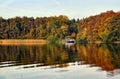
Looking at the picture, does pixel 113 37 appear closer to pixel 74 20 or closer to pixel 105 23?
pixel 105 23

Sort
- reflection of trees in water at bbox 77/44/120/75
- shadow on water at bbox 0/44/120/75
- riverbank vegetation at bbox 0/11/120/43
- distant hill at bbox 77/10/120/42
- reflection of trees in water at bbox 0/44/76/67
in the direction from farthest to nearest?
1. riverbank vegetation at bbox 0/11/120/43
2. distant hill at bbox 77/10/120/42
3. reflection of trees in water at bbox 0/44/76/67
4. shadow on water at bbox 0/44/120/75
5. reflection of trees in water at bbox 77/44/120/75

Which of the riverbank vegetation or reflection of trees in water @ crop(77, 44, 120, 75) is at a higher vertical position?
the riverbank vegetation

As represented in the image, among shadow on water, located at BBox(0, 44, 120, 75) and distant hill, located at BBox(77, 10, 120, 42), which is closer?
shadow on water, located at BBox(0, 44, 120, 75)

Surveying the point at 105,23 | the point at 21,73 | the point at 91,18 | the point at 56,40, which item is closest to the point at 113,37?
the point at 105,23

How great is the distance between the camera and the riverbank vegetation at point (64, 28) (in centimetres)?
9581

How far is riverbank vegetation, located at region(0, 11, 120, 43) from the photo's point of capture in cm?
9581

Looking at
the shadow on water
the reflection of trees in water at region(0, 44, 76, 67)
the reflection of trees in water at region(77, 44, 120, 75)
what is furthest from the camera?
the reflection of trees in water at region(0, 44, 76, 67)

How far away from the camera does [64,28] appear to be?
120250 millimetres

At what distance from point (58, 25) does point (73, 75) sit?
101028 millimetres

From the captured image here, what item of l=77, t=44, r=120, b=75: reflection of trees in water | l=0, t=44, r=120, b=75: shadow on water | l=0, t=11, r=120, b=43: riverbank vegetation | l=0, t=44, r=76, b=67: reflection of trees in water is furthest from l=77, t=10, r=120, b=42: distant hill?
l=77, t=44, r=120, b=75: reflection of trees in water

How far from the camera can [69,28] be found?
406ft

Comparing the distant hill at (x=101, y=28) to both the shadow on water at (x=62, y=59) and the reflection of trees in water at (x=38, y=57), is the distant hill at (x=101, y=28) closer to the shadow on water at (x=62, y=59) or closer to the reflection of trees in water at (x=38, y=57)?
the shadow on water at (x=62, y=59)

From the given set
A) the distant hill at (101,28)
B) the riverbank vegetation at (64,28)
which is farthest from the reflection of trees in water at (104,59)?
the riverbank vegetation at (64,28)

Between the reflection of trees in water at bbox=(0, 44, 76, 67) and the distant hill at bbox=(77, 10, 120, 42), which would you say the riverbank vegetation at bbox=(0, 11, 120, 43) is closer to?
the distant hill at bbox=(77, 10, 120, 42)
